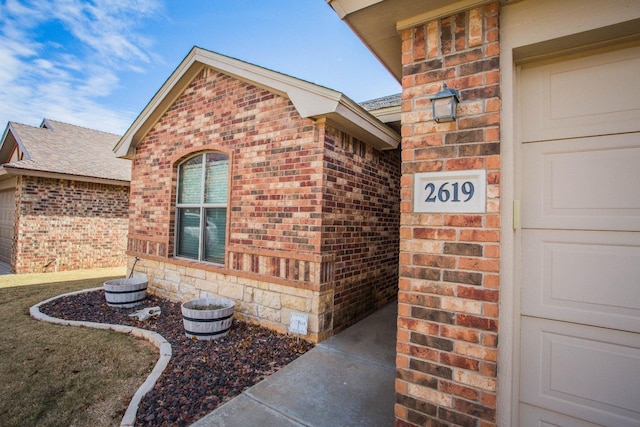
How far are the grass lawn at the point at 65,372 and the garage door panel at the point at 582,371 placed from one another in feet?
10.5

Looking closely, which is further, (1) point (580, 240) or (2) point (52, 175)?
(2) point (52, 175)

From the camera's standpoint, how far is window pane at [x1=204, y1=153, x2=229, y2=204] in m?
5.30

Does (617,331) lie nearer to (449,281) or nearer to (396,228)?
(449,281)

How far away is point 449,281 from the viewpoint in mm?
1897

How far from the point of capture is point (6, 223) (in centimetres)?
1048

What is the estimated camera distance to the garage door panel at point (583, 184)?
5.46ft

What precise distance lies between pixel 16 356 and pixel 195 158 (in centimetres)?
377

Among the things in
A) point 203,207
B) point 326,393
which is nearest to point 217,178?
point 203,207

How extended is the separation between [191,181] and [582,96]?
5760 mm

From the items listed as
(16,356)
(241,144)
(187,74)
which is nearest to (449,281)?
(241,144)

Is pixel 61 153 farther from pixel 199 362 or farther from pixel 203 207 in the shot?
pixel 199 362

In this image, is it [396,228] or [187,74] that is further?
[396,228]

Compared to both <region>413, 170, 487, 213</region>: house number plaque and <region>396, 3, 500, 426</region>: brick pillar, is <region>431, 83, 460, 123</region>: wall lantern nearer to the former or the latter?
<region>396, 3, 500, 426</region>: brick pillar

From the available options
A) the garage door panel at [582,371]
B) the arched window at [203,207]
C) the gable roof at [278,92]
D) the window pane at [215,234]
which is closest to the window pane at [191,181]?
the arched window at [203,207]
